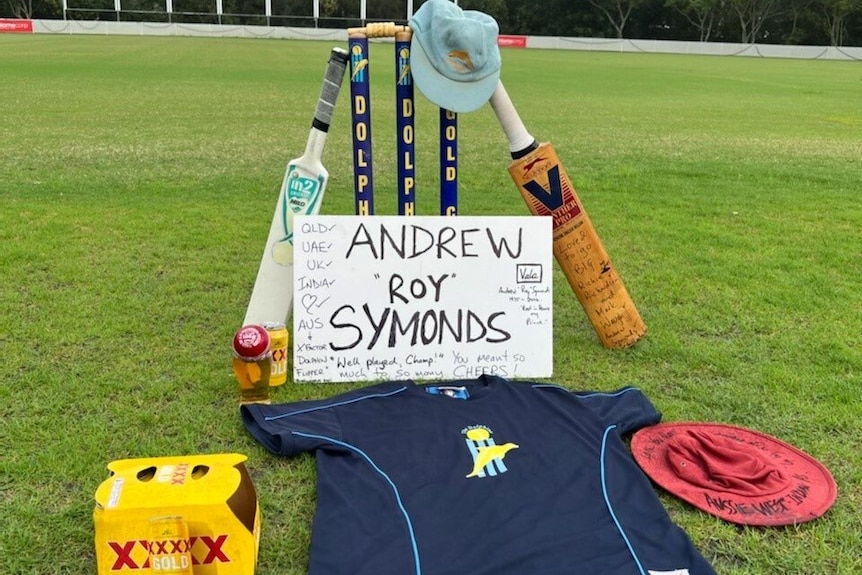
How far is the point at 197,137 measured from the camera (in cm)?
974

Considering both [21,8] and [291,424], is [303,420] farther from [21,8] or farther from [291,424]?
[21,8]

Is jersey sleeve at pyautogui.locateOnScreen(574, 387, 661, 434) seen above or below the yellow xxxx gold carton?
below

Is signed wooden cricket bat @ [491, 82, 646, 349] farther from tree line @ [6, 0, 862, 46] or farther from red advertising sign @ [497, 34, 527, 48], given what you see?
tree line @ [6, 0, 862, 46]

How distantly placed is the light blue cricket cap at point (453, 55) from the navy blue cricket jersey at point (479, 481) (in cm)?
130

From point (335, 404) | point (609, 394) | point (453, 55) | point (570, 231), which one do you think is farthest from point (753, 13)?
point (335, 404)

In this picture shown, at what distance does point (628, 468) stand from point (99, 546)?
66.2 inches

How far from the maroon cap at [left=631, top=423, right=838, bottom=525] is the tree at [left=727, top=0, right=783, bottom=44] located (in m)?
59.9

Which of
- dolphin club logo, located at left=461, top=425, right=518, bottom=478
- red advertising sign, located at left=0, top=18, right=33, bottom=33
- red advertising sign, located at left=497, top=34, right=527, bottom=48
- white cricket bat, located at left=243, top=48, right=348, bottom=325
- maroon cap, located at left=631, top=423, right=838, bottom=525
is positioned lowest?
maroon cap, located at left=631, top=423, right=838, bottom=525

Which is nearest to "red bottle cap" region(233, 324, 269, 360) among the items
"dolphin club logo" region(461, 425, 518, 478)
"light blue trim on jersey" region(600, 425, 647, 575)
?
"dolphin club logo" region(461, 425, 518, 478)

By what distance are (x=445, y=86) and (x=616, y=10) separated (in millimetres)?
60856

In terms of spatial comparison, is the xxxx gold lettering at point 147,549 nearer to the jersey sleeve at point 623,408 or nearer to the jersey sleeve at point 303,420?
the jersey sleeve at point 303,420

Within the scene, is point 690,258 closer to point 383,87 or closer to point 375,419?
point 375,419

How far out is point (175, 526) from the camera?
1.87 meters

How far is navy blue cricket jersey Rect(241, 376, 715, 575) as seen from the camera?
2.06m
